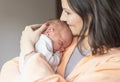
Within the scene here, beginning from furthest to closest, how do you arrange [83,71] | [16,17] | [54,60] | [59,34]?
[16,17] → [59,34] → [54,60] → [83,71]

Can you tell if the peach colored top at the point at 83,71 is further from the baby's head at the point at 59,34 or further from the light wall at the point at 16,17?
the light wall at the point at 16,17

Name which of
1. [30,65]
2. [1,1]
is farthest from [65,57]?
[1,1]

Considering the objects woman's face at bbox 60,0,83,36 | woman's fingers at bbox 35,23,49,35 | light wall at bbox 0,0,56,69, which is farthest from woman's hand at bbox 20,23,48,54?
light wall at bbox 0,0,56,69

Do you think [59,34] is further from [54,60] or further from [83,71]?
[83,71]

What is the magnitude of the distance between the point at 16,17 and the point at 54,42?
5.50ft

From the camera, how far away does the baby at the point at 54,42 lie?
1170 millimetres

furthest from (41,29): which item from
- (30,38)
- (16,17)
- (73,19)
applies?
(16,17)

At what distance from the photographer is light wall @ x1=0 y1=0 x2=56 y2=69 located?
277cm

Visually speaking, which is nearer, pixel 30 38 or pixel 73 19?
pixel 73 19

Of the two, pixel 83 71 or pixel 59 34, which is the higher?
pixel 59 34

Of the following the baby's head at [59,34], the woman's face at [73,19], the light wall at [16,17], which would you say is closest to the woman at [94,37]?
the woman's face at [73,19]

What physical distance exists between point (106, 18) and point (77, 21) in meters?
0.11

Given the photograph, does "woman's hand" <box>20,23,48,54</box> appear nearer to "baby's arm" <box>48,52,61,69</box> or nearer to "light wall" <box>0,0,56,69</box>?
"baby's arm" <box>48,52,61,69</box>

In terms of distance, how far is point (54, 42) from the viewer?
1228 millimetres
